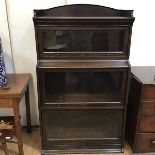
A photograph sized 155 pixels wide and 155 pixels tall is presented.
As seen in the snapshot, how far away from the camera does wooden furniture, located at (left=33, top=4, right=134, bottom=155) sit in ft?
5.32

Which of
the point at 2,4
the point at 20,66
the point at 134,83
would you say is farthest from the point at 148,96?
the point at 2,4

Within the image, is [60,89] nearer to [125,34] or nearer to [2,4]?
[125,34]

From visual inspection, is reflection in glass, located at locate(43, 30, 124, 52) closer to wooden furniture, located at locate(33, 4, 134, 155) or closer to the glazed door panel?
wooden furniture, located at locate(33, 4, 134, 155)

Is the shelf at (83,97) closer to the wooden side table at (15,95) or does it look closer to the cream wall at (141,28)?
the wooden side table at (15,95)

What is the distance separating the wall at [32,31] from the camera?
1877 mm

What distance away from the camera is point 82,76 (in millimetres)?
1783

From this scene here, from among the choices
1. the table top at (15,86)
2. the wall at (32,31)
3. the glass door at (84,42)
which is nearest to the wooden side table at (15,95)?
the table top at (15,86)

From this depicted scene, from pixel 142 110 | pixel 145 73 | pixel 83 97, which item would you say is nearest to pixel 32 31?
pixel 83 97

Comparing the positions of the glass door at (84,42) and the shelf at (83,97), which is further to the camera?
the shelf at (83,97)

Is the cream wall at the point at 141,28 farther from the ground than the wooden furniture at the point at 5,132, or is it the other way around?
the cream wall at the point at 141,28

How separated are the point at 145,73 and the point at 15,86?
43.5 inches

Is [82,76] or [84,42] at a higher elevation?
[84,42]

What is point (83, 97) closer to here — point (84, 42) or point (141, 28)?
point (84, 42)

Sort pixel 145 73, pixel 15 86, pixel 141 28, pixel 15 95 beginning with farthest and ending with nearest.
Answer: pixel 141 28
pixel 145 73
pixel 15 86
pixel 15 95
